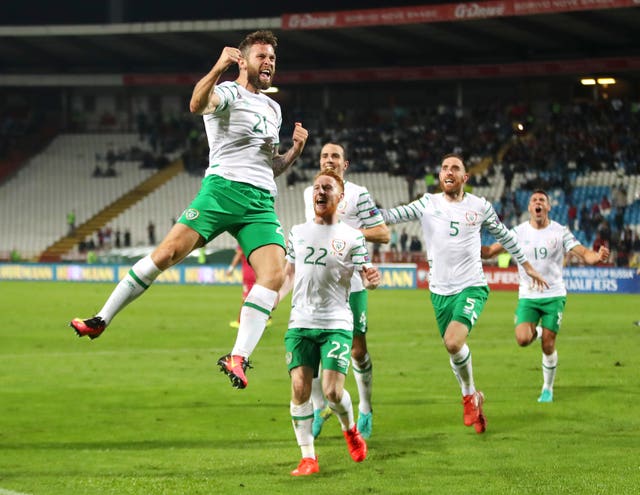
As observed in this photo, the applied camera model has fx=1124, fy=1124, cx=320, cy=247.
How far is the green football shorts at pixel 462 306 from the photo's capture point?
11.3 metres

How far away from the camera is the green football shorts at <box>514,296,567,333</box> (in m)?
13.8

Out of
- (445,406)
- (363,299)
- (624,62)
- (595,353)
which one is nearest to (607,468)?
(363,299)

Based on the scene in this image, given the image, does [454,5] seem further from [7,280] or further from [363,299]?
[363,299]

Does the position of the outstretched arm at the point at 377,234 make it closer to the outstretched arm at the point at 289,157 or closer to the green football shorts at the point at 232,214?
the outstretched arm at the point at 289,157

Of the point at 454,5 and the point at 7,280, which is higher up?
the point at 454,5

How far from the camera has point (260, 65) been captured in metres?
8.41

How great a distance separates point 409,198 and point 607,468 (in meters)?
37.4

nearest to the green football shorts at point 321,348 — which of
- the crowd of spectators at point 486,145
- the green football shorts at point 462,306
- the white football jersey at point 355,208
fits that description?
the white football jersey at point 355,208

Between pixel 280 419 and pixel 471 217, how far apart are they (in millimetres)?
2906

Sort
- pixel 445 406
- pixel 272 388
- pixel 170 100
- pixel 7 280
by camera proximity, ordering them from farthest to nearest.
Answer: pixel 170 100, pixel 7 280, pixel 272 388, pixel 445 406

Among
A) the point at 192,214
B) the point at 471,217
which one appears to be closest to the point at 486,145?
the point at 471,217

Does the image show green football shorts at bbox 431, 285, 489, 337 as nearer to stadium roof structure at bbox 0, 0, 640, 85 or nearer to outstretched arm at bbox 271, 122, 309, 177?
outstretched arm at bbox 271, 122, 309, 177

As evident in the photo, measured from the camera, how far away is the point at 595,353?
18172 mm

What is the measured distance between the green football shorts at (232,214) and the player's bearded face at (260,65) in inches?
30.9
